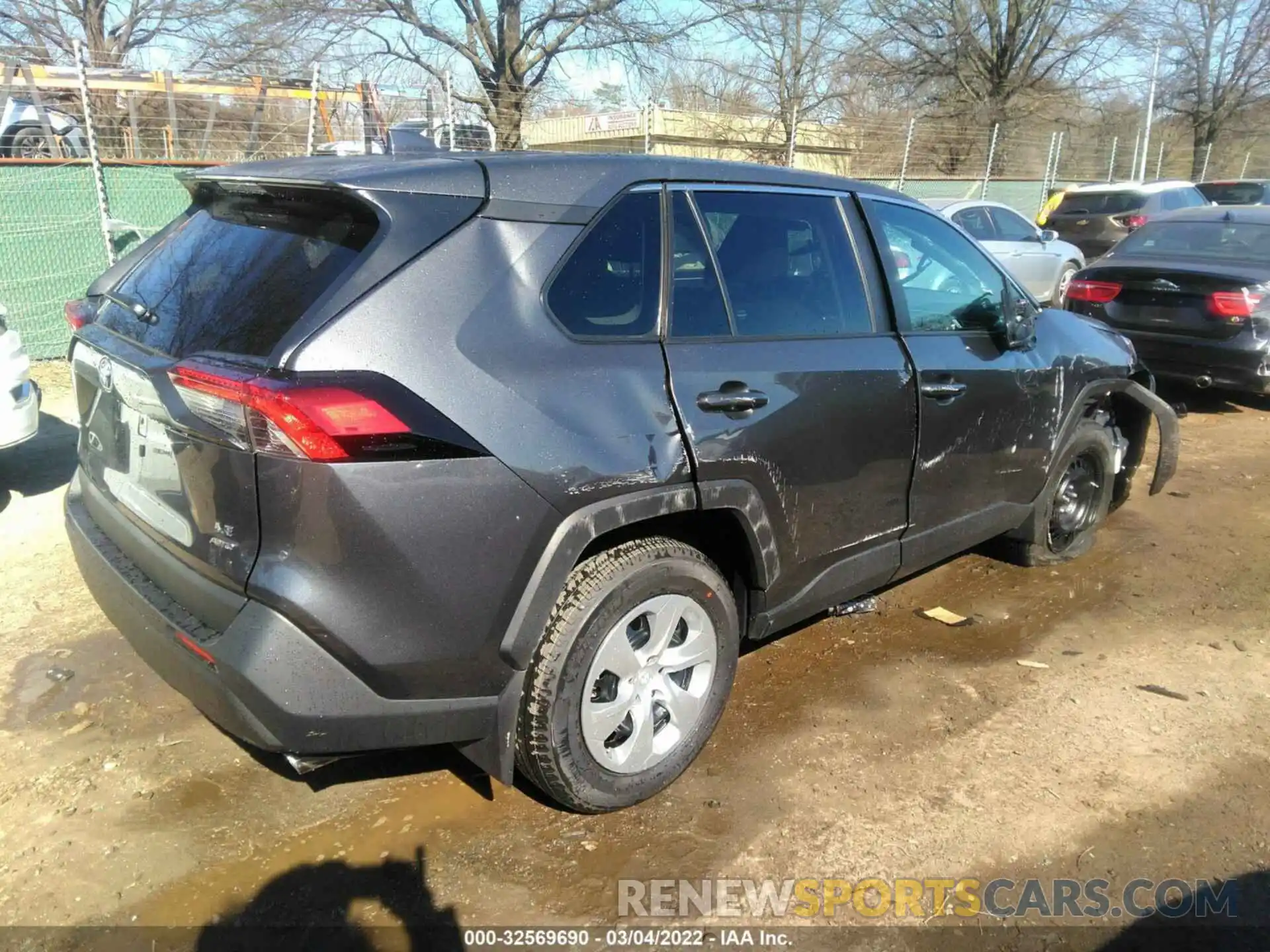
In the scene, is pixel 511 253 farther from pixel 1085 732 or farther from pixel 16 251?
pixel 16 251

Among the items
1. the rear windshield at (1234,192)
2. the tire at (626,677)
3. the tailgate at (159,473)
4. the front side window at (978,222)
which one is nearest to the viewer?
the tailgate at (159,473)

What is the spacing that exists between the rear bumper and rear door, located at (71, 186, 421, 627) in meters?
0.09

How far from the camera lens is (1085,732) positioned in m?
3.29

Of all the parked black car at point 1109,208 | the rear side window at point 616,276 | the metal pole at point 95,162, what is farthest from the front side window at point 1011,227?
the rear side window at point 616,276

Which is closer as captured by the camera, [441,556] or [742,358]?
[441,556]

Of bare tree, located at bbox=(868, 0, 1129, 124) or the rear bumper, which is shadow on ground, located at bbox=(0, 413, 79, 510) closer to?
the rear bumper

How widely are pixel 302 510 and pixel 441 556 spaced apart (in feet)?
1.10

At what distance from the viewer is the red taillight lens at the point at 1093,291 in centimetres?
774

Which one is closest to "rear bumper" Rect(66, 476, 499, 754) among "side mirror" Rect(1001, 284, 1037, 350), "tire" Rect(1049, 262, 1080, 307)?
"side mirror" Rect(1001, 284, 1037, 350)

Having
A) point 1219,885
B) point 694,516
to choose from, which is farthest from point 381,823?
point 1219,885

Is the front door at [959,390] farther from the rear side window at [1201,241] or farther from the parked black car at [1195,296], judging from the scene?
the rear side window at [1201,241]

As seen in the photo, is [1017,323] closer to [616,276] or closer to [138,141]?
[616,276]

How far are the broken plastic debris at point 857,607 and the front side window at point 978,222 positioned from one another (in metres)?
7.85

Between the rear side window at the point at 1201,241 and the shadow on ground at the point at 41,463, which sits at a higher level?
the rear side window at the point at 1201,241
